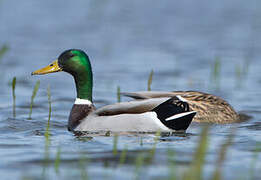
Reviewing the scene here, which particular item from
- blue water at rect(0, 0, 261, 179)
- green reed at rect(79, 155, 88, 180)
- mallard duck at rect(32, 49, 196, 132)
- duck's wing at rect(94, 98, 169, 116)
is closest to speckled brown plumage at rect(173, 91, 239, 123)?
blue water at rect(0, 0, 261, 179)

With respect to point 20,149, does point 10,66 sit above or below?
above

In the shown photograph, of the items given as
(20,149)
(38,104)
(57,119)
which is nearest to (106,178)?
(20,149)

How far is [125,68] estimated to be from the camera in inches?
573

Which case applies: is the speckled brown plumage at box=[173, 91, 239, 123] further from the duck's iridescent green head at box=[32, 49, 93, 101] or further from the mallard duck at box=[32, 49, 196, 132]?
the duck's iridescent green head at box=[32, 49, 93, 101]

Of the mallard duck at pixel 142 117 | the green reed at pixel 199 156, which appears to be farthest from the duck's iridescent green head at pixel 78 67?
the green reed at pixel 199 156

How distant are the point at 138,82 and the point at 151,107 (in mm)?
4772

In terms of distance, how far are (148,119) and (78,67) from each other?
1497 millimetres

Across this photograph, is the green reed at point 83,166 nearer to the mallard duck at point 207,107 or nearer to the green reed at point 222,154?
the green reed at point 222,154

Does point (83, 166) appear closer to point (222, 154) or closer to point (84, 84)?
point (222, 154)

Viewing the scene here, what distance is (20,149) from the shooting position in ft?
25.3

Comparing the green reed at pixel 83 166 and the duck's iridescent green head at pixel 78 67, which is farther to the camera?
the duck's iridescent green head at pixel 78 67

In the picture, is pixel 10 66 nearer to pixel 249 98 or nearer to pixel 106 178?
pixel 249 98

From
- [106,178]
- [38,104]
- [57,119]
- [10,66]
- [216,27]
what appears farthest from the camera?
[216,27]

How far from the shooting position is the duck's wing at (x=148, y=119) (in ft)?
→ 28.4
